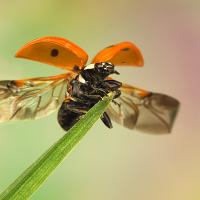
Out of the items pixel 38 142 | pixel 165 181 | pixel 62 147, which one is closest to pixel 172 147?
pixel 165 181

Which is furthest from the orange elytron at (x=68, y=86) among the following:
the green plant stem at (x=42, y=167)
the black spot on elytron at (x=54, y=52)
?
the green plant stem at (x=42, y=167)

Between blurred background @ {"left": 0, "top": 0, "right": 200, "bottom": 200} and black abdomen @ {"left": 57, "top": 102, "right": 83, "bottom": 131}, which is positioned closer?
black abdomen @ {"left": 57, "top": 102, "right": 83, "bottom": 131}

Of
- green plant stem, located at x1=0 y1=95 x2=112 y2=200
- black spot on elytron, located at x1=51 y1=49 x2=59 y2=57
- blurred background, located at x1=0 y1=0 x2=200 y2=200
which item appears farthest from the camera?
blurred background, located at x1=0 y1=0 x2=200 y2=200

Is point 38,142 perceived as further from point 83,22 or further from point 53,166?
point 53,166

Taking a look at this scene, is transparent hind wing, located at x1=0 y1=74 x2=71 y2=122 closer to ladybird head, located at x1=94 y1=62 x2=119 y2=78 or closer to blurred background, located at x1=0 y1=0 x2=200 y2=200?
ladybird head, located at x1=94 y1=62 x2=119 y2=78

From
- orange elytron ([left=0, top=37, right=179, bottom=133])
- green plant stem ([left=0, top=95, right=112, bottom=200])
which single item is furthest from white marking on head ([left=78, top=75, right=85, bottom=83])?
green plant stem ([left=0, top=95, right=112, bottom=200])
